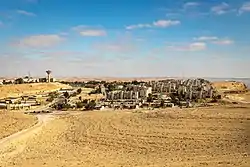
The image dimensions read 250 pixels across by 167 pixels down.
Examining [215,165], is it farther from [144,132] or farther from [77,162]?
[144,132]

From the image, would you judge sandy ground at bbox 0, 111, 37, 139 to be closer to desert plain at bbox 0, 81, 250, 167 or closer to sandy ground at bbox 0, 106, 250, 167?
desert plain at bbox 0, 81, 250, 167

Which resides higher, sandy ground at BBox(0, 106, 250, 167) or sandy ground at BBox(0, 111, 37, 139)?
sandy ground at BBox(0, 111, 37, 139)

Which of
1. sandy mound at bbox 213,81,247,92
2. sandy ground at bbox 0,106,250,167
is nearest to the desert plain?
sandy ground at bbox 0,106,250,167

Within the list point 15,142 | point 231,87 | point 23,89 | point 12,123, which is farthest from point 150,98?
point 231,87

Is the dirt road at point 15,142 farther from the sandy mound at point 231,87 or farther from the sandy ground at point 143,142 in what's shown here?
the sandy mound at point 231,87

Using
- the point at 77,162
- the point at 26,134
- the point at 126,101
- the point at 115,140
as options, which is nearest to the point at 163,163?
the point at 77,162

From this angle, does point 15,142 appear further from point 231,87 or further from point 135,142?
point 231,87

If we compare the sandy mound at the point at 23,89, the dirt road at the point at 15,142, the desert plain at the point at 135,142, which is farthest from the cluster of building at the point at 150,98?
the dirt road at the point at 15,142
